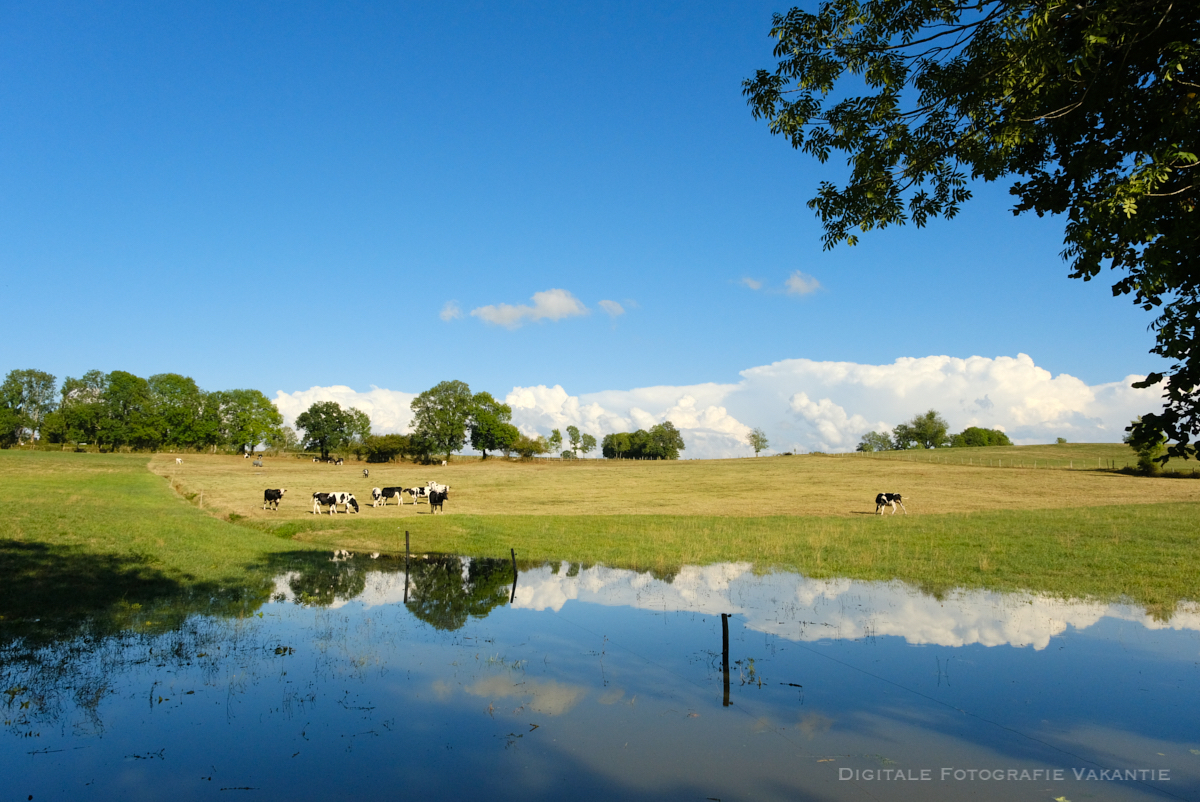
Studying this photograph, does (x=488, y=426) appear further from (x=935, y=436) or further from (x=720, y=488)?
(x=935, y=436)

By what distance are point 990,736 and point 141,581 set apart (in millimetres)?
20552

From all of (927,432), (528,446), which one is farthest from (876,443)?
(528,446)

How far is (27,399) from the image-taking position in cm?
12506

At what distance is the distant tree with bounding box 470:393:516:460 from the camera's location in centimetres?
12288

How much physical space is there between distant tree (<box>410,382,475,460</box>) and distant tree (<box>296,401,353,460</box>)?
21.3m

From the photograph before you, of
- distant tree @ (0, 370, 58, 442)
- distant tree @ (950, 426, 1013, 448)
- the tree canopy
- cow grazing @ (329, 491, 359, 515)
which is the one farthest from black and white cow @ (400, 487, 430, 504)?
distant tree @ (950, 426, 1013, 448)

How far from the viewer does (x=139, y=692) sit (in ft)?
35.1

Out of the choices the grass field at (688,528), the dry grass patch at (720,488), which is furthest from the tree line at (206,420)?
the grass field at (688,528)

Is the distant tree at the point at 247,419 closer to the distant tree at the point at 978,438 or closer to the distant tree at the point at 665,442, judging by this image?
the distant tree at the point at 665,442

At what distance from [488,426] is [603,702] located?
113793 millimetres

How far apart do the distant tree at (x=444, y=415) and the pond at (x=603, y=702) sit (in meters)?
101

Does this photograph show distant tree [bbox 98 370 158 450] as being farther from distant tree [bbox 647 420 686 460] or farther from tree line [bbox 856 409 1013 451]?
tree line [bbox 856 409 1013 451]

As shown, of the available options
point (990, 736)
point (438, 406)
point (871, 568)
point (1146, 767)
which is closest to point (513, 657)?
point (990, 736)

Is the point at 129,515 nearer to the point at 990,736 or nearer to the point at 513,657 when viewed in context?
the point at 513,657
